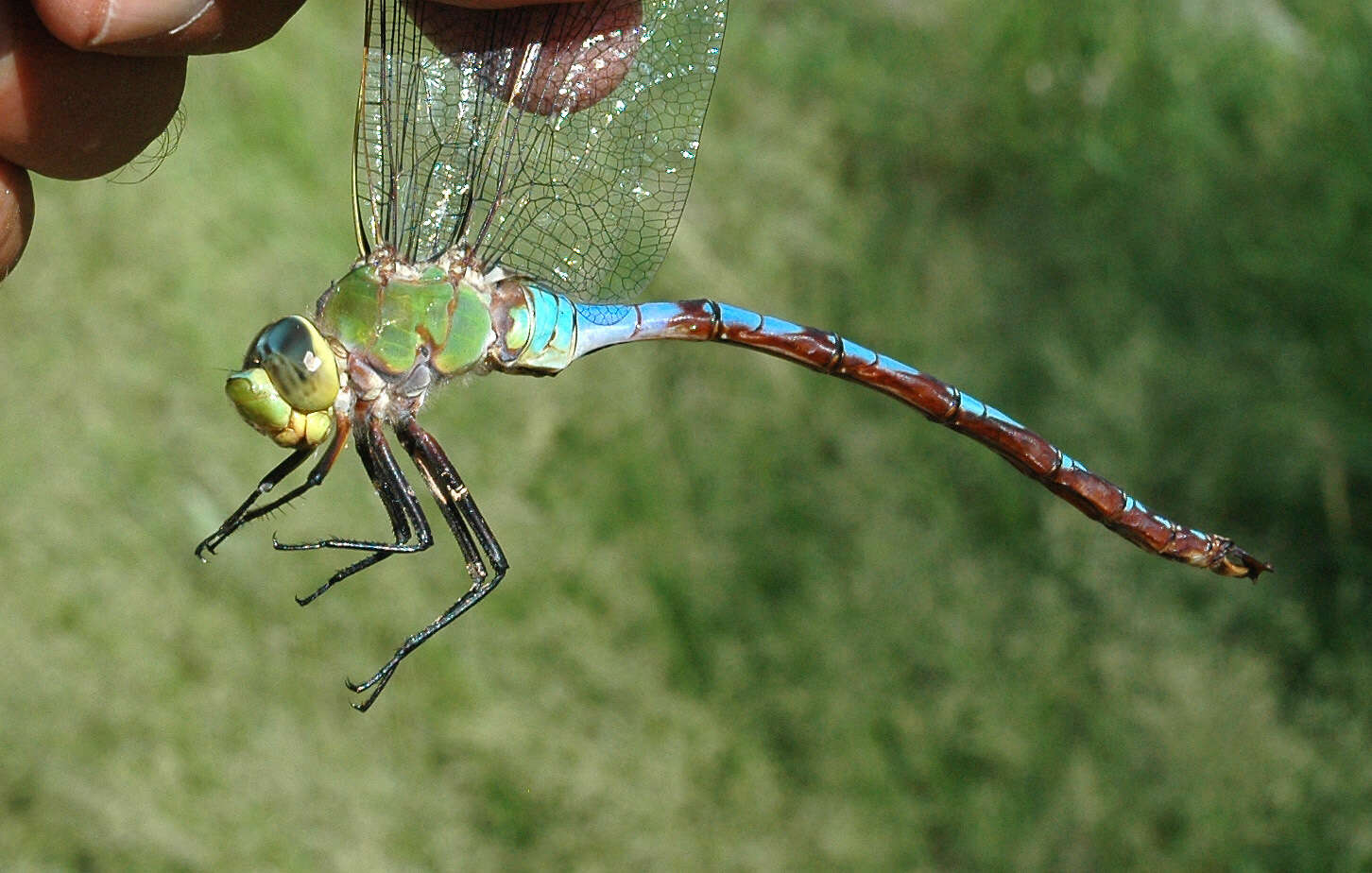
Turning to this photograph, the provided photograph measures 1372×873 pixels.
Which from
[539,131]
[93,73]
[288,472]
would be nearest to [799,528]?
[539,131]

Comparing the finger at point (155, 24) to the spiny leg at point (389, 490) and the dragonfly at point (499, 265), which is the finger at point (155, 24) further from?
the spiny leg at point (389, 490)

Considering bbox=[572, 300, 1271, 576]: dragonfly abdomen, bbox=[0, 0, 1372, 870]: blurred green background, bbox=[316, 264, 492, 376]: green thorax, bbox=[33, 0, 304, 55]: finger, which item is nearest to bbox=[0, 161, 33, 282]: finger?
bbox=[33, 0, 304, 55]: finger

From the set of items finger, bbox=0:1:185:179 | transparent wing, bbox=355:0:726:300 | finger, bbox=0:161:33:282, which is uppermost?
transparent wing, bbox=355:0:726:300

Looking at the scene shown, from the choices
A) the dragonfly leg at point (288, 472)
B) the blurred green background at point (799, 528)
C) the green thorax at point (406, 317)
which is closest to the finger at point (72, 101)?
the green thorax at point (406, 317)

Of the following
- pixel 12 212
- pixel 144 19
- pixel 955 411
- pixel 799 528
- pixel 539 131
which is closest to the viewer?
pixel 144 19

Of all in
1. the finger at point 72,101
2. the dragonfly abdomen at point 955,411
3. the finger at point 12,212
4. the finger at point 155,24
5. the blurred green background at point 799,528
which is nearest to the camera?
the finger at point 155,24

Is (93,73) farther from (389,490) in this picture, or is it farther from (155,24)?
(389,490)

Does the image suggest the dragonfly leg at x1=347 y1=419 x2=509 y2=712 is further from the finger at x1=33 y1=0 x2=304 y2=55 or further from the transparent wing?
the finger at x1=33 y1=0 x2=304 y2=55
